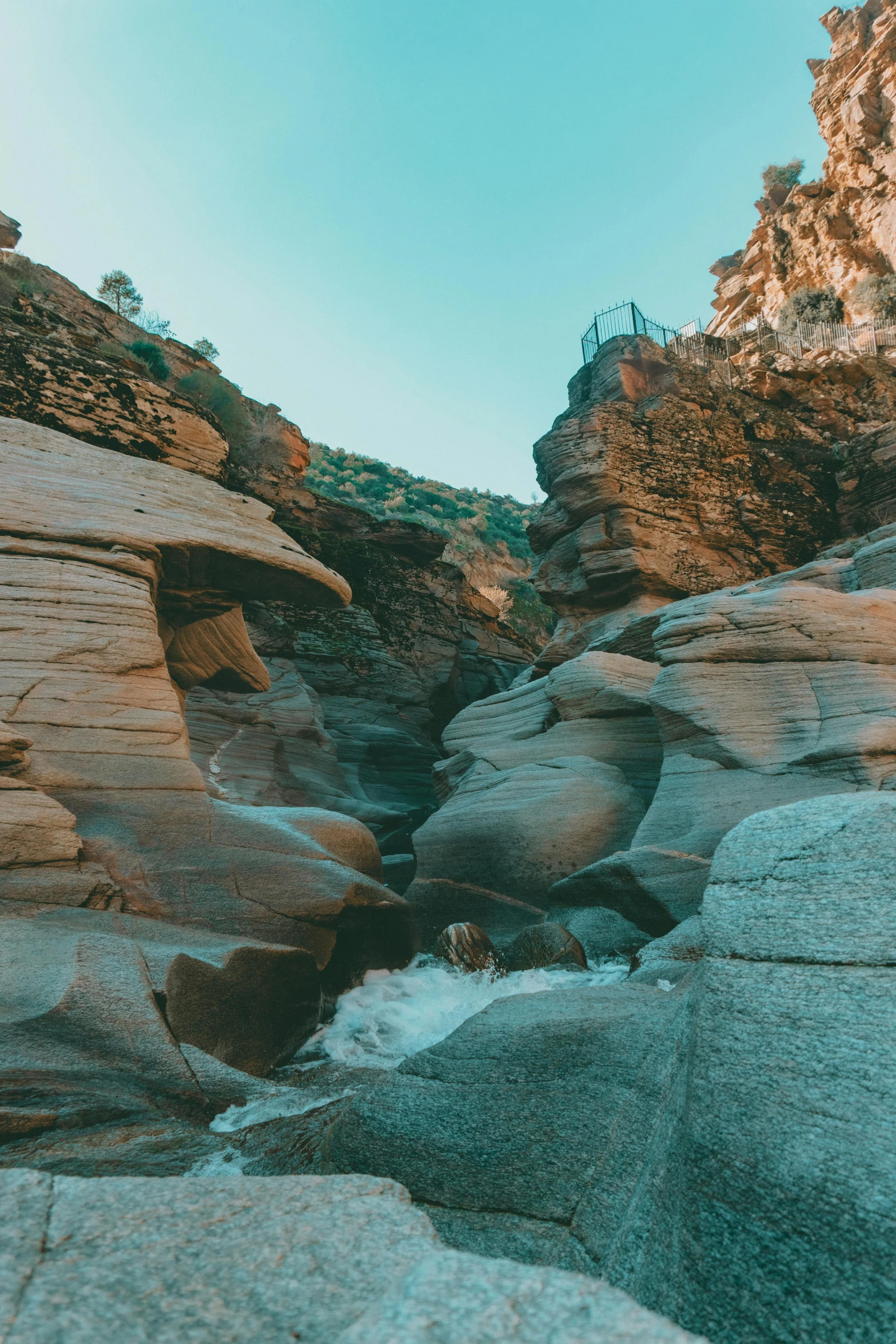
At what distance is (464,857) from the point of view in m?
11.7

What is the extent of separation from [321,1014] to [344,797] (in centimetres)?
856

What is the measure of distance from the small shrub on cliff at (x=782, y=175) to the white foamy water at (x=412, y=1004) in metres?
49.0

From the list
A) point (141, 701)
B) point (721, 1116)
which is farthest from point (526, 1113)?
point (141, 701)

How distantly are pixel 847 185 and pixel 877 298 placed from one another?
7655 millimetres

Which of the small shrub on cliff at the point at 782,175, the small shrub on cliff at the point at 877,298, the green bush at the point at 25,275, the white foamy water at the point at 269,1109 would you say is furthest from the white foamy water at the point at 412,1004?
the small shrub on cliff at the point at 782,175

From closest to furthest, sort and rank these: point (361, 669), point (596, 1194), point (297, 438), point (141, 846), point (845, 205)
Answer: point (596, 1194), point (141, 846), point (361, 669), point (297, 438), point (845, 205)

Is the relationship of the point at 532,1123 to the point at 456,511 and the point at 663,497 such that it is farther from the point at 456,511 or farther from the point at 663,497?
the point at 456,511

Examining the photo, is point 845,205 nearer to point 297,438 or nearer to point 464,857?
point 297,438

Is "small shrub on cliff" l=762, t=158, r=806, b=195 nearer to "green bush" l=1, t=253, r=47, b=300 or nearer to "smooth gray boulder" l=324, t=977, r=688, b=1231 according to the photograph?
"green bush" l=1, t=253, r=47, b=300

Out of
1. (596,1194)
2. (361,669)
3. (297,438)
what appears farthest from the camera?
(297,438)

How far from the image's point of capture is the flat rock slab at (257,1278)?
5.01ft

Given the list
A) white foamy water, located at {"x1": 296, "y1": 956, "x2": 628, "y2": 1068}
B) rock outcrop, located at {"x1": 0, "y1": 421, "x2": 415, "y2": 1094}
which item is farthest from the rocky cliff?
white foamy water, located at {"x1": 296, "y1": 956, "x2": 628, "y2": 1068}

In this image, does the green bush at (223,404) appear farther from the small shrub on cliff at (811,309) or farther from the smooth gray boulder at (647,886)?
the small shrub on cliff at (811,309)

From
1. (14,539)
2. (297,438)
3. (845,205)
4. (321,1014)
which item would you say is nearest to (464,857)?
(321,1014)
